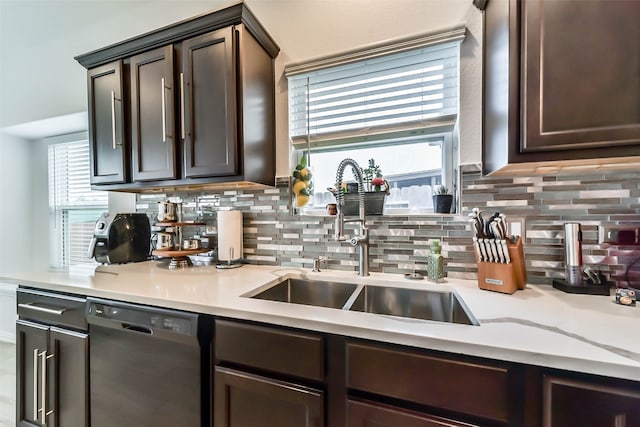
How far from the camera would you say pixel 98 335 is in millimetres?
1129

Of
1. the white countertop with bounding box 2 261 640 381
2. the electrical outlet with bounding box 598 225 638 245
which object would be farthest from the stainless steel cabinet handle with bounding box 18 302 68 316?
the electrical outlet with bounding box 598 225 638 245

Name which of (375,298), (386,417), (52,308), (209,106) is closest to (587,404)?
(386,417)

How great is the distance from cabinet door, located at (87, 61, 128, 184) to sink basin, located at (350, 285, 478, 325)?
158 cm

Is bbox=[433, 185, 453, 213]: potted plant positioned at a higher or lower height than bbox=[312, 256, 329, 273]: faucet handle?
higher

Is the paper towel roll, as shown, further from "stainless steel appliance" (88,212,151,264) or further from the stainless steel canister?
the stainless steel canister

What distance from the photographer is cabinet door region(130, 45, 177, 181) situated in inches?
55.9

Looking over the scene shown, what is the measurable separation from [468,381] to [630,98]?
96cm

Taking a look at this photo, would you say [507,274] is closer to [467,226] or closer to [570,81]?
[467,226]

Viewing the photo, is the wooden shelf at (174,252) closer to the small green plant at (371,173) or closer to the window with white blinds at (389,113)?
the window with white blinds at (389,113)

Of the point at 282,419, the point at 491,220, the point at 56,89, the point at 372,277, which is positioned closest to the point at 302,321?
the point at 282,419

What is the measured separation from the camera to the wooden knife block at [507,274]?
1.01 m

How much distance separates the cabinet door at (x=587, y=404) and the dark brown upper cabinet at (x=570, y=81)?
654mm

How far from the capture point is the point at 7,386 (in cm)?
191

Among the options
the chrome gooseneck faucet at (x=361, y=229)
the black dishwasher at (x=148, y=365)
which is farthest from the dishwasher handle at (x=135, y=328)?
the chrome gooseneck faucet at (x=361, y=229)
